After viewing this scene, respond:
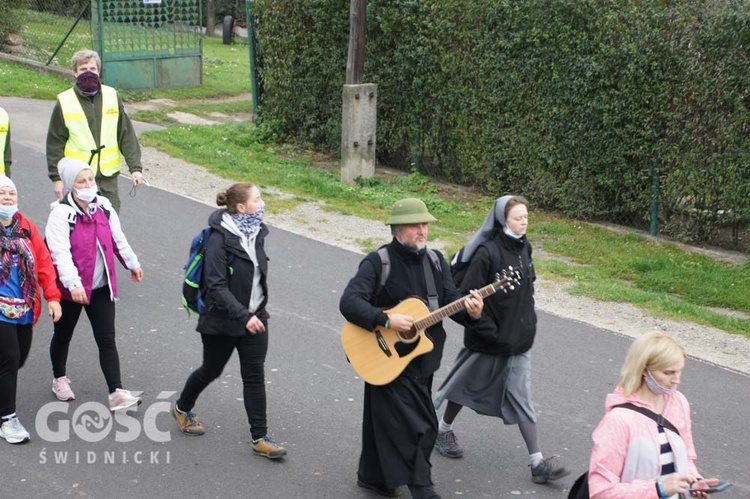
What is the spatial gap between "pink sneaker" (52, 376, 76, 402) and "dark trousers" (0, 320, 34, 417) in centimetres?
55

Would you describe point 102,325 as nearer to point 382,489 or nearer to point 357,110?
point 382,489

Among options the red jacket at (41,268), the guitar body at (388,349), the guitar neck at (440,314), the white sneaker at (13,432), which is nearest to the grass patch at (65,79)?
the red jacket at (41,268)

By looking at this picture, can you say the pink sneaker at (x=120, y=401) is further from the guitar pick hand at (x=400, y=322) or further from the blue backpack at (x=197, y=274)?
the guitar pick hand at (x=400, y=322)

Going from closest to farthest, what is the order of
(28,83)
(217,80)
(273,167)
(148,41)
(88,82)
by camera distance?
(88,82), (273,167), (28,83), (148,41), (217,80)

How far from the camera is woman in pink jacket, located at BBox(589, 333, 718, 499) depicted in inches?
159

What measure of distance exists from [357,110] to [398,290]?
8.89 metres

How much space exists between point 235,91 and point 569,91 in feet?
36.1

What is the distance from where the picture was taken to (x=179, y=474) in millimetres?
5973

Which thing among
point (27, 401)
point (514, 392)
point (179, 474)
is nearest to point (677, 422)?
point (514, 392)

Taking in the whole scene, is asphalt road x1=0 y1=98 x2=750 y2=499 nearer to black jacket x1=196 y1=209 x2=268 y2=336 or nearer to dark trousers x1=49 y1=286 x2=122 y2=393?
dark trousers x1=49 y1=286 x2=122 y2=393

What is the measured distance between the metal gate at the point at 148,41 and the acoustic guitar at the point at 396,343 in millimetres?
15216

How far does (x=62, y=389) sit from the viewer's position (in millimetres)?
6832

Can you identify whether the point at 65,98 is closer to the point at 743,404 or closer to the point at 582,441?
the point at 582,441

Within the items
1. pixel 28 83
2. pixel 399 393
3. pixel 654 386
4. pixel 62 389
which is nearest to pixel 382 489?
pixel 399 393
